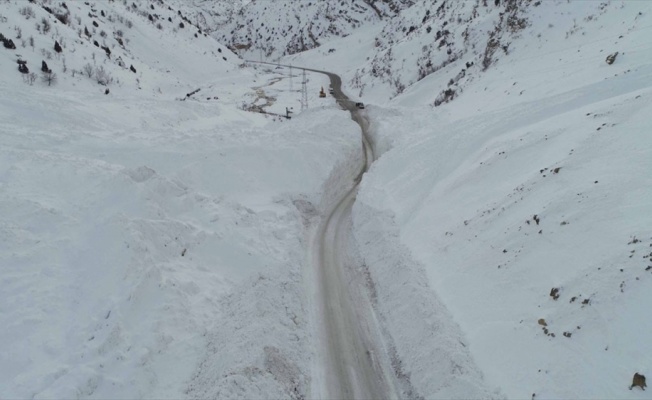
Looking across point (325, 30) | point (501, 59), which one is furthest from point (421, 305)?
point (325, 30)

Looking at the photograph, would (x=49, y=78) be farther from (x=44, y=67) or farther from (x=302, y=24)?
(x=302, y=24)

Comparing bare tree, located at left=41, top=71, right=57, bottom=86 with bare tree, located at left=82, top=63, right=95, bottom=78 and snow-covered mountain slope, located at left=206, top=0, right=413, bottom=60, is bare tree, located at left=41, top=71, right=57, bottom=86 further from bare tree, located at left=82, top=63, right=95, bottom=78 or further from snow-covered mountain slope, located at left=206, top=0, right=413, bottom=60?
snow-covered mountain slope, located at left=206, top=0, right=413, bottom=60

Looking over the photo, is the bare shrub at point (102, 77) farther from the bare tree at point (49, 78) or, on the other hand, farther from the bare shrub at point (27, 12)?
the bare shrub at point (27, 12)

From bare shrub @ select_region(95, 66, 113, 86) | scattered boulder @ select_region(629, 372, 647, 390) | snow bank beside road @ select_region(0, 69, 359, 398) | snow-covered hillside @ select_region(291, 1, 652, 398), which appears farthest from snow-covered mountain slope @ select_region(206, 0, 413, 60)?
scattered boulder @ select_region(629, 372, 647, 390)

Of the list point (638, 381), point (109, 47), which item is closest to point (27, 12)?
point (109, 47)

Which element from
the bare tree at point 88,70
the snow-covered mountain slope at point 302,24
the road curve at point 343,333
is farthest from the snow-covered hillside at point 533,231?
the snow-covered mountain slope at point 302,24
